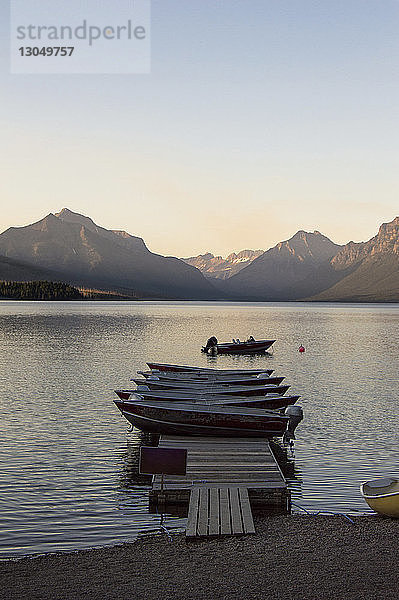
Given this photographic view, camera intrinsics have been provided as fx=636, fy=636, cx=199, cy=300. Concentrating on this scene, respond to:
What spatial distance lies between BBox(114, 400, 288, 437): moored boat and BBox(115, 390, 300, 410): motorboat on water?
1293 mm

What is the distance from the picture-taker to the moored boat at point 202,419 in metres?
27.4

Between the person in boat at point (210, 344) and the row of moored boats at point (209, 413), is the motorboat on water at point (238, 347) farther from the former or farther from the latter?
the row of moored boats at point (209, 413)

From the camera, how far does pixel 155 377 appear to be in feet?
128

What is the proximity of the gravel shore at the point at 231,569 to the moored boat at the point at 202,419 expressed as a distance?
10.1 m

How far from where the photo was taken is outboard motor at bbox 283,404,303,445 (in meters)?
28.4

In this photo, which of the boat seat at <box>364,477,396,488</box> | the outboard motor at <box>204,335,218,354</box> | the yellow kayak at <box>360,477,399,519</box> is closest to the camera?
the yellow kayak at <box>360,477,399,519</box>

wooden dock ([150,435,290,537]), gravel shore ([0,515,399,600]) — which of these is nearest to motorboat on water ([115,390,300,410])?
wooden dock ([150,435,290,537])

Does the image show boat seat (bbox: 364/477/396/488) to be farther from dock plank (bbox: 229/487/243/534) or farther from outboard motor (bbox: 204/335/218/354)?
outboard motor (bbox: 204/335/218/354)

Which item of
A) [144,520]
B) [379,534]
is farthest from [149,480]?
[379,534]

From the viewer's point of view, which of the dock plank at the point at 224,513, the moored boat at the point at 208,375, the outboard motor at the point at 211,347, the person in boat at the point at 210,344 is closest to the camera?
the dock plank at the point at 224,513

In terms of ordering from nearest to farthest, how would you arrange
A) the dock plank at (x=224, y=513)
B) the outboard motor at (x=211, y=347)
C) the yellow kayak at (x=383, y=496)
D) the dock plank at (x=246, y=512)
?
1. the dock plank at (x=224, y=513)
2. the dock plank at (x=246, y=512)
3. the yellow kayak at (x=383, y=496)
4. the outboard motor at (x=211, y=347)

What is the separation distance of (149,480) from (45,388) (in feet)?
78.8

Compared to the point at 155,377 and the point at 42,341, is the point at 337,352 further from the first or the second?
the point at 155,377

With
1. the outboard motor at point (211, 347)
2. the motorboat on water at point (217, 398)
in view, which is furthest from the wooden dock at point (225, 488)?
the outboard motor at point (211, 347)
